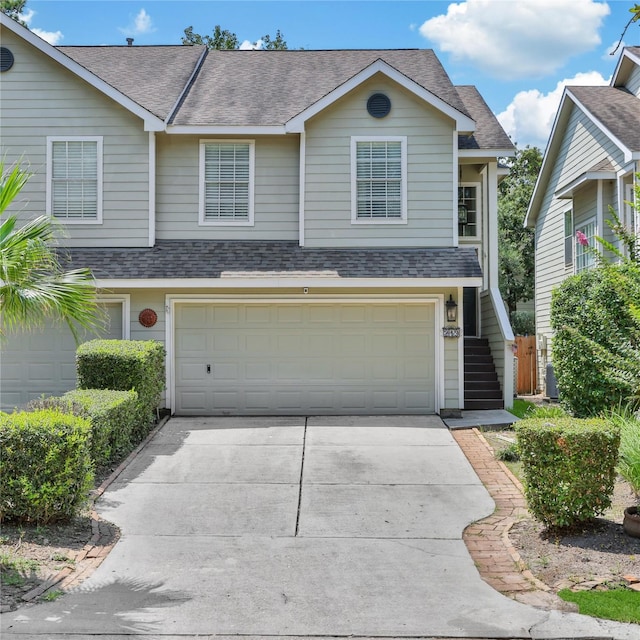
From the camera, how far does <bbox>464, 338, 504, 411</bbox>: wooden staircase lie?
12.8 m

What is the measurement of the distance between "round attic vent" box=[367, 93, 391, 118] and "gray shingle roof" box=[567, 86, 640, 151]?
4.72 meters

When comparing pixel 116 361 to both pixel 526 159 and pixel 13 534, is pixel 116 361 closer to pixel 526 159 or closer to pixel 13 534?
pixel 13 534

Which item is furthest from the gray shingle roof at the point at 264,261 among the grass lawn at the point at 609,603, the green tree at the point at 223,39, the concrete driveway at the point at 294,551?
the green tree at the point at 223,39

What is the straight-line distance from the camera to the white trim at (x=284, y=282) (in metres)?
11.8

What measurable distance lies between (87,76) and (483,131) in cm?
780

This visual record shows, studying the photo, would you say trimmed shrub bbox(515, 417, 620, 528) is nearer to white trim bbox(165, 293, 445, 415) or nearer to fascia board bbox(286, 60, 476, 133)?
white trim bbox(165, 293, 445, 415)

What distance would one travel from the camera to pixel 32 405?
7.72 m

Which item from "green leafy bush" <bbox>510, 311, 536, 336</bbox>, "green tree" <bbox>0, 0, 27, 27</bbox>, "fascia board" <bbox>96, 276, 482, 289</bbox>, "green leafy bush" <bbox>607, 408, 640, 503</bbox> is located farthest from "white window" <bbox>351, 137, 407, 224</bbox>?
"green tree" <bbox>0, 0, 27, 27</bbox>

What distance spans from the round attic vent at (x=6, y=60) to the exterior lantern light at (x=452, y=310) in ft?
30.3

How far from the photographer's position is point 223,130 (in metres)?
12.6

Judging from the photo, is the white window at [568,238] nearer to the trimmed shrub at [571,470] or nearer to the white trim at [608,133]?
the white trim at [608,133]

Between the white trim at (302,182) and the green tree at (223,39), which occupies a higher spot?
the green tree at (223,39)

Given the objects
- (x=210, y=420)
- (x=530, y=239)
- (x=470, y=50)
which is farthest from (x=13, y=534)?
(x=530, y=239)

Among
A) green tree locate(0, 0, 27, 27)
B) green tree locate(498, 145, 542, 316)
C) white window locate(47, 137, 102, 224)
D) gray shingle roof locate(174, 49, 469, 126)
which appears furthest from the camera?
green tree locate(498, 145, 542, 316)
